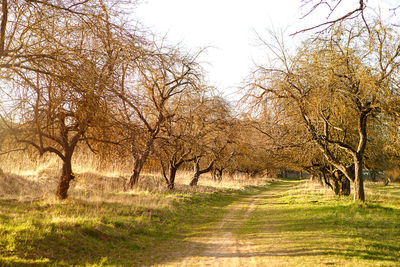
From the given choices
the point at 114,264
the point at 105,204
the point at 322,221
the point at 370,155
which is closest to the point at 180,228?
the point at 105,204

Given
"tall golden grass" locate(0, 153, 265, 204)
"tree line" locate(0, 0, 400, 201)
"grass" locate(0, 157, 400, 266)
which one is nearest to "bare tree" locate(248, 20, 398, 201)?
"tree line" locate(0, 0, 400, 201)

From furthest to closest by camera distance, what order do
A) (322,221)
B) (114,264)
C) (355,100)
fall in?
1. (355,100)
2. (322,221)
3. (114,264)

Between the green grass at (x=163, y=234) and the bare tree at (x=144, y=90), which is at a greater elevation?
the bare tree at (x=144, y=90)

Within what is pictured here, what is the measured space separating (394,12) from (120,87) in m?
4.56

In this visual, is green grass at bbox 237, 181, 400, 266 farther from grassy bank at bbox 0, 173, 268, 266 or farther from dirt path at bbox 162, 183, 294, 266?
grassy bank at bbox 0, 173, 268, 266

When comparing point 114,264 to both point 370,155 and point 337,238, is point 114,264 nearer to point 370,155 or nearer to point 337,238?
point 337,238

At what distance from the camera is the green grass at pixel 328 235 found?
19.7ft

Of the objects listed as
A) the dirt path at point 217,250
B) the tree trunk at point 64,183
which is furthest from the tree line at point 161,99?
the dirt path at point 217,250

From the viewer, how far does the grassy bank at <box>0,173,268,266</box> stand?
5469mm

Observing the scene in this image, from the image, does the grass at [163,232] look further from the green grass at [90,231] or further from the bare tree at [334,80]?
the bare tree at [334,80]

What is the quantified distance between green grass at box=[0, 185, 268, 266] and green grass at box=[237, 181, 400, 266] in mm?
2059

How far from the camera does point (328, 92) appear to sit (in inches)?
427

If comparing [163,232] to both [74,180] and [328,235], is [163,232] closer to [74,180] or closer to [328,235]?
[328,235]

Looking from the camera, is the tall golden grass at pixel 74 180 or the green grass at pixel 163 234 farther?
the tall golden grass at pixel 74 180
